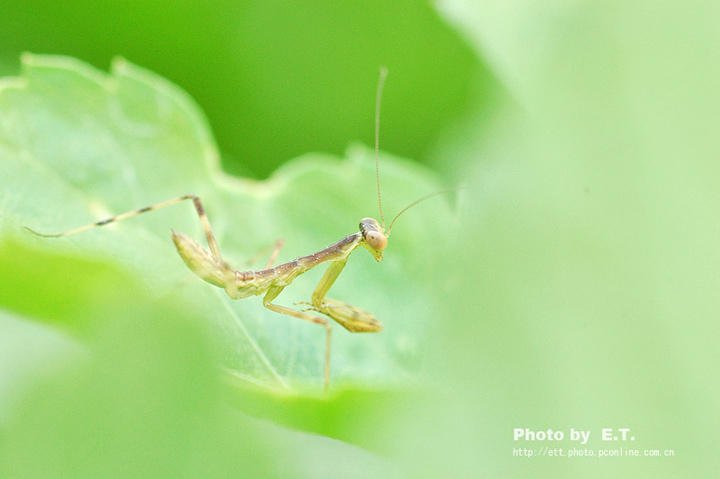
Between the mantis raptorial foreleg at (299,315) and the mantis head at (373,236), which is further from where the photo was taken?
the mantis head at (373,236)

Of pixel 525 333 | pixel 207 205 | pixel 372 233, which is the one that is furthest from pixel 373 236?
pixel 525 333

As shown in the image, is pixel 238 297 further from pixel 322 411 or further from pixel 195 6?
pixel 195 6

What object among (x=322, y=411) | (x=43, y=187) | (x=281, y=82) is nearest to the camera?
(x=322, y=411)

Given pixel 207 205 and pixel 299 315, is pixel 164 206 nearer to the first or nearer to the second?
pixel 207 205

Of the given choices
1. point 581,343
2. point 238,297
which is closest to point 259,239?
point 238,297

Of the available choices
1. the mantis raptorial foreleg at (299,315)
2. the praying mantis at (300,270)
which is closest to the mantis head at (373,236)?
the praying mantis at (300,270)

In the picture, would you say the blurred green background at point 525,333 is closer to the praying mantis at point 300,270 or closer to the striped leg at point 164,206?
the striped leg at point 164,206

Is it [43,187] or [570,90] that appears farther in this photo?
[43,187]
